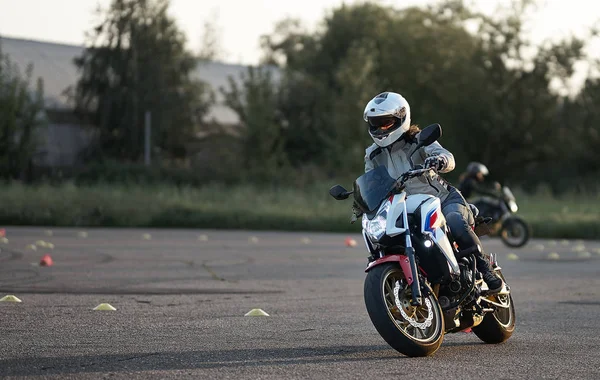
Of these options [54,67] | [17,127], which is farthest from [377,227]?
[54,67]

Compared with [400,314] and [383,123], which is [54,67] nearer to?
[383,123]

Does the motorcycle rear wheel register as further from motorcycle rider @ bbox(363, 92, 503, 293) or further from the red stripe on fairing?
the red stripe on fairing

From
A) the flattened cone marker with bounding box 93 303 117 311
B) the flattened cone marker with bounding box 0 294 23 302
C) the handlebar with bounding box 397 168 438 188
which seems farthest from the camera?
the flattened cone marker with bounding box 0 294 23 302

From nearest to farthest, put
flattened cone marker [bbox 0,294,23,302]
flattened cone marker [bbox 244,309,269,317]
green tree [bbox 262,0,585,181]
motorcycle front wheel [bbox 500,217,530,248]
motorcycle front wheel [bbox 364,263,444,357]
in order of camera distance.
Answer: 1. motorcycle front wheel [bbox 364,263,444,357]
2. flattened cone marker [bbox 244,309,269,317]
3. flattened cone marker [bbox 0,294,23,302]
4. motorcycle front wheel [bbox 500,217,530,248]
5. green tree [bbox 262,0,585,181]

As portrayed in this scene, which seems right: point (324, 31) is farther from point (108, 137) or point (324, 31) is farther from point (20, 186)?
point (20, 186)

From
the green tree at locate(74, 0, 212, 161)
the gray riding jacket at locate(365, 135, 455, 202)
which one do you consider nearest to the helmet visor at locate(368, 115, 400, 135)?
the gray riding jacket at locate(365, 135, 455, 202)

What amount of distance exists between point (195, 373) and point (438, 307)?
76.0 inches

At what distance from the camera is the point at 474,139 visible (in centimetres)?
6056

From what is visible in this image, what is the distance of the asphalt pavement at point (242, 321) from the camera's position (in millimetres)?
7191

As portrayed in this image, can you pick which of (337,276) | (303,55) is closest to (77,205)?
(337,276)

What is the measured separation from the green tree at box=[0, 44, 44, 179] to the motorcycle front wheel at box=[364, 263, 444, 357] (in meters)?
39.8

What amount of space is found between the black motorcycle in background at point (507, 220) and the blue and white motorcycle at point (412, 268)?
15.9 m

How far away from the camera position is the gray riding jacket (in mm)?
8227

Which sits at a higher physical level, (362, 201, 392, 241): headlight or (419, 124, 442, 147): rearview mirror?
(419, 124, 442, 147): rearview mirror
